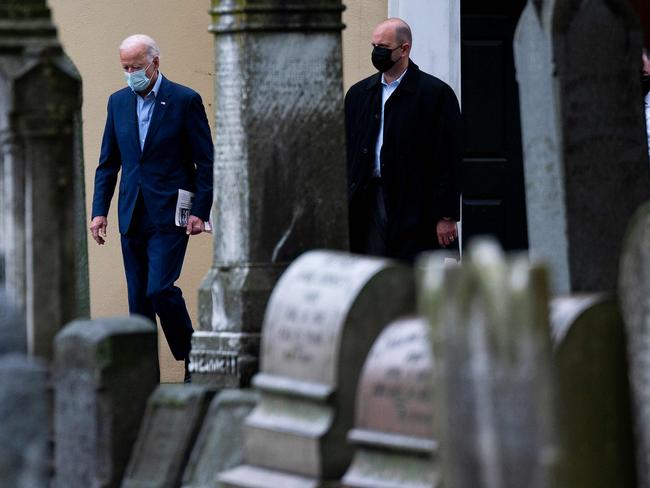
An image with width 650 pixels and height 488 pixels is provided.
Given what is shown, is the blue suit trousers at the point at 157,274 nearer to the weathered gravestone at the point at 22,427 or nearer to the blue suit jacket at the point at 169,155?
the blue suit jacket at the point at 169,155

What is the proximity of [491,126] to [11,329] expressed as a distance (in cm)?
566

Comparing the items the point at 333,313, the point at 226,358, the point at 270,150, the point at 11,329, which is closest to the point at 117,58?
the point at 270,150

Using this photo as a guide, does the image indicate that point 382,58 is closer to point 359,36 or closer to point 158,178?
point 158,178

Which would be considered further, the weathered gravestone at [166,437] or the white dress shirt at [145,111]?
the white dress shirt at [145,111]

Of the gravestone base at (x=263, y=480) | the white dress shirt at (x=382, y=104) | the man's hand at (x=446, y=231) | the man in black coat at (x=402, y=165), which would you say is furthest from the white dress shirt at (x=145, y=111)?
the gravestone base at (x=263, y=480)

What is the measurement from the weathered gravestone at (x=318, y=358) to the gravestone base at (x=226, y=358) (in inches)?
60.3

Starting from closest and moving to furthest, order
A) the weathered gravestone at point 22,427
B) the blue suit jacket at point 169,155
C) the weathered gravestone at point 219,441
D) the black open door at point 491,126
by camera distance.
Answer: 1. the weathered gravestone at point 22,427
2. the weathered gravestone at point 219,441
3. the blue suit jacket at point 169,155
4. the black open door at point 491,126

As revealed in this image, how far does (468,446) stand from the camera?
5227 mm

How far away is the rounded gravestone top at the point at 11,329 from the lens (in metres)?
7.61

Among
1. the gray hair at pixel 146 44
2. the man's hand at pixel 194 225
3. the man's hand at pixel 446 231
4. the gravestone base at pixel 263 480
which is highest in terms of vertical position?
the gray hair at pixel 146 44

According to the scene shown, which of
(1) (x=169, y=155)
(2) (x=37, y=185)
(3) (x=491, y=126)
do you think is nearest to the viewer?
(2) (x=37, y=185)

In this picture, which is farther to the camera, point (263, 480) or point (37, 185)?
point (37, 185)

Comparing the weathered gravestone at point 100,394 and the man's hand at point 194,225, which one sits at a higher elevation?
the man's hand at point 194,225

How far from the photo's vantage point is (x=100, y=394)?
7617 mm
